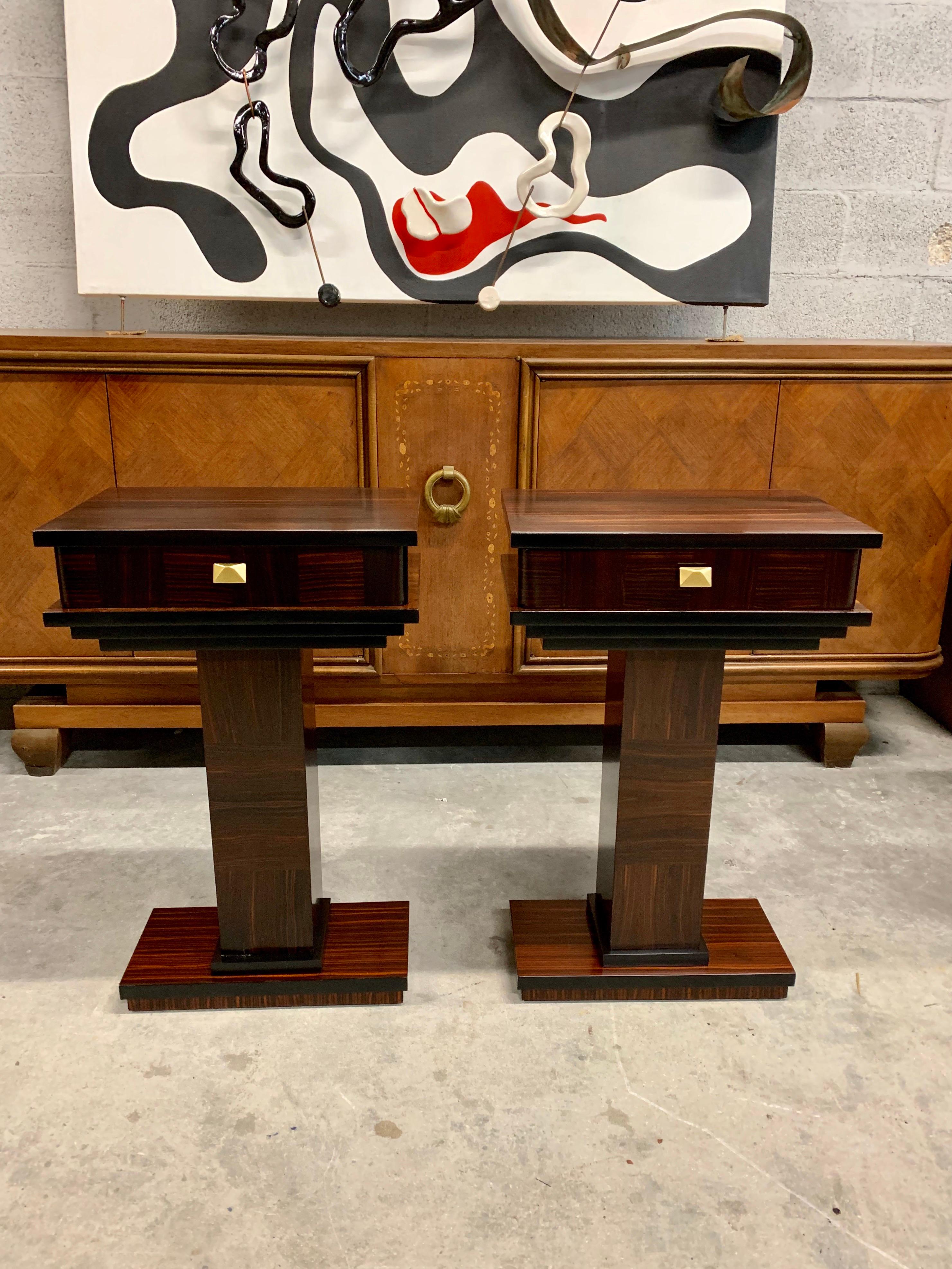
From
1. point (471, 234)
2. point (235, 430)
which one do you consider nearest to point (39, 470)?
point (235, 430)

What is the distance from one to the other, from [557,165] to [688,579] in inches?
54.4

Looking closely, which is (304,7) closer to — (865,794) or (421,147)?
(421,147)

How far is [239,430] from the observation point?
7.04ft

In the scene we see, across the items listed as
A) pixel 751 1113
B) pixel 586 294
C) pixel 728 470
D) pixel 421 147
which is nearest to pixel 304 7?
pixel 421 147

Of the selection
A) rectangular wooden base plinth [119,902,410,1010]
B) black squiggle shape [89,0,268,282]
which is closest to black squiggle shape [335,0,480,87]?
black squiggle shape [89,0,268,282]

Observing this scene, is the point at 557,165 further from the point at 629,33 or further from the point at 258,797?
the point at 258,797

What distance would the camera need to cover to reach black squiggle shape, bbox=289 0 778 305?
7.28 feet

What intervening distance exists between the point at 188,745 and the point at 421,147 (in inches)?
63.7

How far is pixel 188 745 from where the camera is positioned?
255 cm

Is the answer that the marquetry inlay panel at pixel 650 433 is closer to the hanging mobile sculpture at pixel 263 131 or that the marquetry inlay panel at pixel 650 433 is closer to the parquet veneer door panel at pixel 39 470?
the hanging mobile sculpture at pixel 263 131

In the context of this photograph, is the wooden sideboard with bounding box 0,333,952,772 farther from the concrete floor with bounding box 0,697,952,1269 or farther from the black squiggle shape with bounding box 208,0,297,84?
the black squiggle shape with bounding box 208,0,297,84

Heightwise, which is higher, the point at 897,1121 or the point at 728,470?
the point at 728,470

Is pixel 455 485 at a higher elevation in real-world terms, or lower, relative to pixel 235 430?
lower

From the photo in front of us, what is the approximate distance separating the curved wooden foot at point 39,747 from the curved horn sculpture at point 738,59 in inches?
80.1
